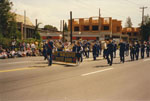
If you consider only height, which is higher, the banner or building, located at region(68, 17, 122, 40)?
building, located at region(68, 17, 122, 40)

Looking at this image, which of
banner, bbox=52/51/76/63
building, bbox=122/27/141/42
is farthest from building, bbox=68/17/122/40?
banner, bbox=52/51/76/63

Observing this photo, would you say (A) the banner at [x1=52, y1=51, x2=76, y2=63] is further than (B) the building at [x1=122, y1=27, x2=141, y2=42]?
No

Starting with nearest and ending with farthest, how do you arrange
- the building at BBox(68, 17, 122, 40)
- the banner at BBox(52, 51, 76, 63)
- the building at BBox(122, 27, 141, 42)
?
1. the banner at BBox(52, 51, 76, 63)
2. the building at BBox(68, 17, 122, 40)
3. the building at BBox(122, 27, 141, 42)

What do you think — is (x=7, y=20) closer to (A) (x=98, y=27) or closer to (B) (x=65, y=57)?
(B) (x=65, y=57)

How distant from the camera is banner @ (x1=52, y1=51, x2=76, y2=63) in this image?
1355 centimetres

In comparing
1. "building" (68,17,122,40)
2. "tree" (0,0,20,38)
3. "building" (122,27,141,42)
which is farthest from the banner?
"building" (122,27,141,42)

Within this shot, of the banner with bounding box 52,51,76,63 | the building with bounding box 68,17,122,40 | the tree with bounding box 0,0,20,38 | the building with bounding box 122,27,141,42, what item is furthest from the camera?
the building with bounding box 122,27,141,42

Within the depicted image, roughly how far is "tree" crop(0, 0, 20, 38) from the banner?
1728 cm

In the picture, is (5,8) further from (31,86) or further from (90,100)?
(90,100)

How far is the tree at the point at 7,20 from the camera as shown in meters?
29.0

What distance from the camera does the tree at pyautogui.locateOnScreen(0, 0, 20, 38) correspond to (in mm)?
28953

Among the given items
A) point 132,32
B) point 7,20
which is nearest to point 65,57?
point 7,20

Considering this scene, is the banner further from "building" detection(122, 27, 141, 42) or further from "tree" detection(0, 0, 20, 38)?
"building" detection(122, 27, 141, 42)

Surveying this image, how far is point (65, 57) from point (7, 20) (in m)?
19.4
